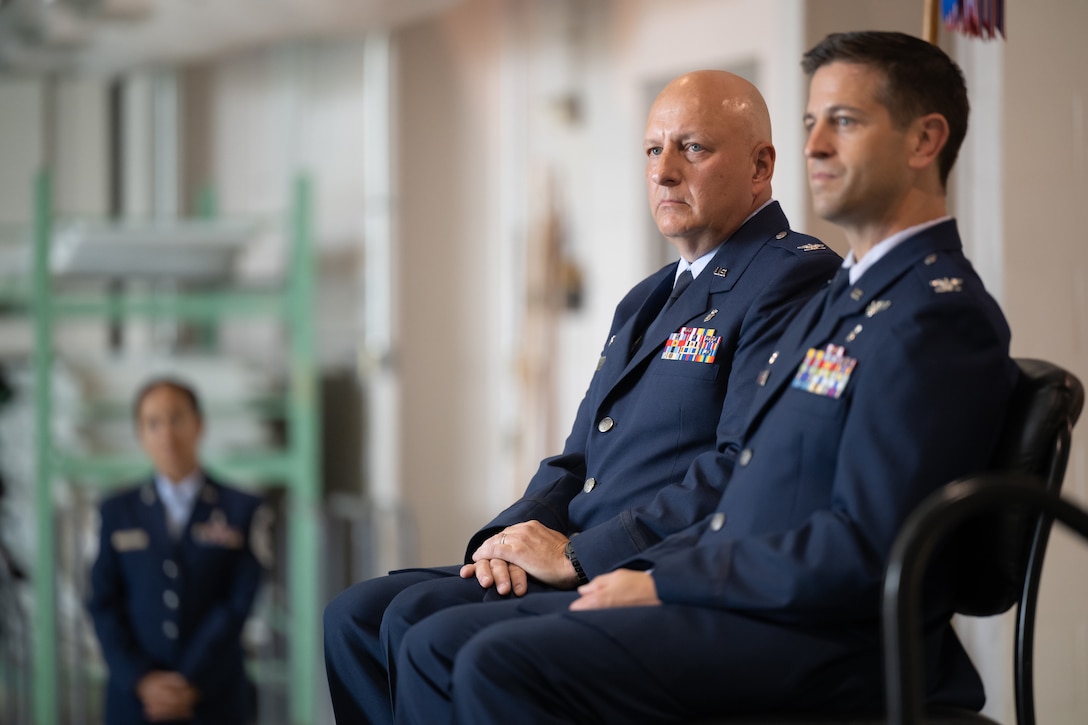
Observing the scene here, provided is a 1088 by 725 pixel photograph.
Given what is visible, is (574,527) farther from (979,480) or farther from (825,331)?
(979,480)

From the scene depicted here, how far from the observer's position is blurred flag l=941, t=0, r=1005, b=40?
225 centimetres

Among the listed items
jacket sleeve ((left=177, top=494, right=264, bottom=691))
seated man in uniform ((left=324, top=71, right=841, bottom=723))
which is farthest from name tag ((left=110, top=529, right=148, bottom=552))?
seated man in uniform ((left=324, top=71, right=841, bottom=723))

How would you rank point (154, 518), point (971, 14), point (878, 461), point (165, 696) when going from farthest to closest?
point (154, 518)
point (165, 696)
point (971, 14)
point (878, 461)

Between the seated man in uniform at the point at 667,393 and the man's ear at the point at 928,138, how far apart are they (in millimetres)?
333

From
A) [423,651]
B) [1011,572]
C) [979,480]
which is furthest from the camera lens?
[423,651]

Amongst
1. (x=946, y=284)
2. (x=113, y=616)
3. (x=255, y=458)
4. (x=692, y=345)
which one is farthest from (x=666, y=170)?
(x=255, y=458)

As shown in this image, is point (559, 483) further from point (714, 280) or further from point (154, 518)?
point (154, 518)

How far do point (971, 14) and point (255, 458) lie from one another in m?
3.70

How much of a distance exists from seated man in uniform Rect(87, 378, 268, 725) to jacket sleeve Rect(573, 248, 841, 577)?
2235 mm

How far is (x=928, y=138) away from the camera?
1.60 m

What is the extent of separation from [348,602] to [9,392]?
419 centimetres

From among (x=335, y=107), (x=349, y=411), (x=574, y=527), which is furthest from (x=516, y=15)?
(x=574, y=527)

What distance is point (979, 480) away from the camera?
129 centimetres

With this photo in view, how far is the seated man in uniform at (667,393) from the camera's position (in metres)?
1.84
